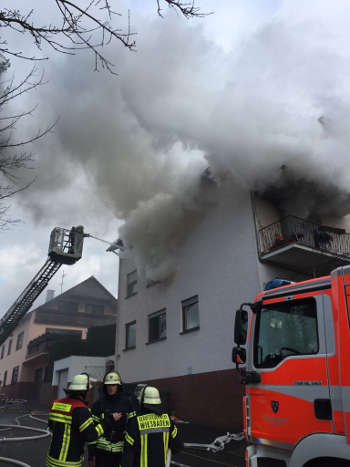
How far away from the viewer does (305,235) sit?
1130cm

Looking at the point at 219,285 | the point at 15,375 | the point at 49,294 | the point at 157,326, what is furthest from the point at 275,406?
the point at 49,294

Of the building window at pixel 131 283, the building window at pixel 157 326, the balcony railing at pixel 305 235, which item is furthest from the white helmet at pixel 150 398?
the building window at pixel 131 283

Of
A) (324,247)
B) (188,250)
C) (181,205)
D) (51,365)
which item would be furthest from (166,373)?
(51,365)

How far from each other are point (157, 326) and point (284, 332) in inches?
442

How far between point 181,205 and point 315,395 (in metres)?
10.2

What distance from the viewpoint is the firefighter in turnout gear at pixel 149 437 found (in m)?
3.03

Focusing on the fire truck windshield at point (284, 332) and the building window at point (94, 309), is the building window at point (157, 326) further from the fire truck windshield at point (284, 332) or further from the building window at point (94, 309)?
the building window at point (94, 309)

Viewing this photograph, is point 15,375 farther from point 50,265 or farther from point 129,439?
point 129,439

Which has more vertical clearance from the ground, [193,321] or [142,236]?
[142,236]

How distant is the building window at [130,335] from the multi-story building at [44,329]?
39.0ft

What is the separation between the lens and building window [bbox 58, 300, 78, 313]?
32.0 m

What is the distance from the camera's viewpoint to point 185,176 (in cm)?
1230

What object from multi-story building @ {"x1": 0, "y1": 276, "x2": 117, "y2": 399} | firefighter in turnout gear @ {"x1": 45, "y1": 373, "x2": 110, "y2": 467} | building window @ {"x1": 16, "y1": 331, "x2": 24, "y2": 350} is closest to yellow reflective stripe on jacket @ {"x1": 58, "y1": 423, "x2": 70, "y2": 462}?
firefighter in turnout gear @ {"x1": 45, "y1": 373, "x2": 110, "y2": 467}

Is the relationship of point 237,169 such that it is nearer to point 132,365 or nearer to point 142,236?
point 142,236
